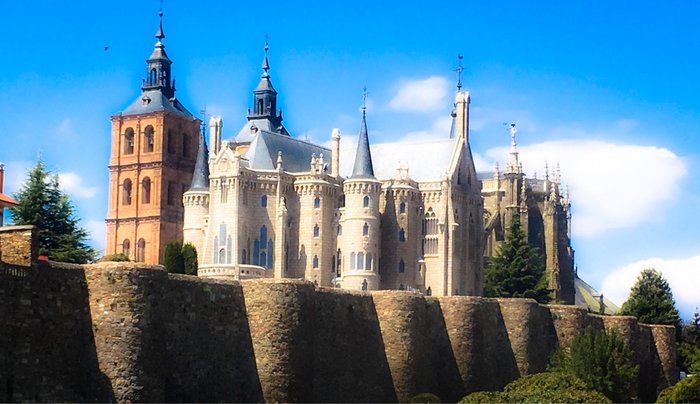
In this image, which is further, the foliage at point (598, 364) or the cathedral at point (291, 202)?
the cathedral at point (291, 202)

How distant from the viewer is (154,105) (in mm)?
111000

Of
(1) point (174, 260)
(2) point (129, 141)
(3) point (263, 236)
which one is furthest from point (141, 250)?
(1) point (174, 260)

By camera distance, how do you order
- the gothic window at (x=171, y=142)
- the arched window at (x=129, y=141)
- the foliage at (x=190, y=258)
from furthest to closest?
the arched window at (x=129, y=141)
the gothic window at (x=171, y=142)
the foliage at (x=190, y=258)

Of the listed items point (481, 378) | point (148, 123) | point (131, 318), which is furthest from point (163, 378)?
point (148, 123)

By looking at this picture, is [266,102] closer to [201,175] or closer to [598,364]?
[201,175]

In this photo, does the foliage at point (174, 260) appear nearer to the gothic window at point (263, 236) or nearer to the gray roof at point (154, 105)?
the gothic window at point (263, 236)

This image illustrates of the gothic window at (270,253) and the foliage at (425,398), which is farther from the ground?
the gothic window at (270,253)

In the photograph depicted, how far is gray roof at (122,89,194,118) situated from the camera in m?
111

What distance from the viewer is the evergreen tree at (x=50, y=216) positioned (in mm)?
56928

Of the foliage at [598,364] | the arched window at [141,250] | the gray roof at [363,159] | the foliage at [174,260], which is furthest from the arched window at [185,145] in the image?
the foliage at [598,364]

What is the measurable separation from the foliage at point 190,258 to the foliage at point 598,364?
39512 millimetres

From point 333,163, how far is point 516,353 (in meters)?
Result: 50.3

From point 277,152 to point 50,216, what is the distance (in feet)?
132

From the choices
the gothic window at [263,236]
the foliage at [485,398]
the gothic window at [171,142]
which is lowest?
the foliage at [485,398]
